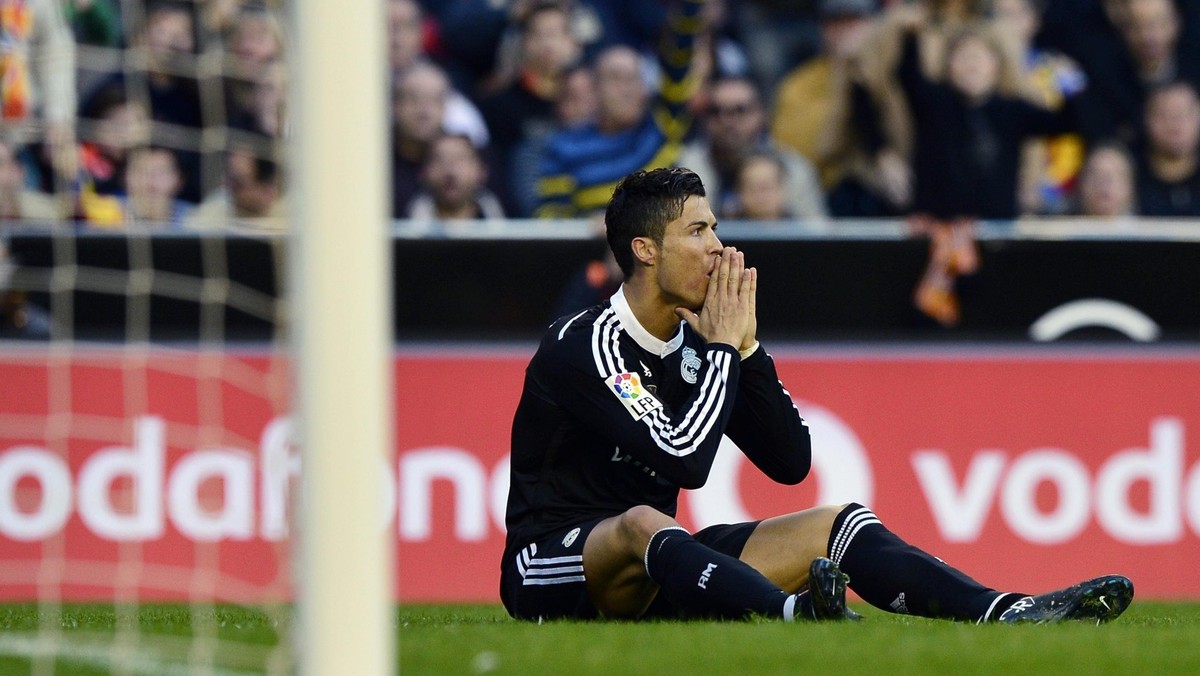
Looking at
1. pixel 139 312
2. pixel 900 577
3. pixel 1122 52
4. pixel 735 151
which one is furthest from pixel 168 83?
pixel 1122 52

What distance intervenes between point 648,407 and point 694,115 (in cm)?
523

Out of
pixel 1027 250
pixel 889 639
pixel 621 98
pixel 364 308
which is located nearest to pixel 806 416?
pixel 1027 250

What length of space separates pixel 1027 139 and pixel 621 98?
2296 millimetres

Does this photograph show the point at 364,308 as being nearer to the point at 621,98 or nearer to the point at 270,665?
the point at 270,665

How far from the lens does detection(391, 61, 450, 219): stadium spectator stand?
10.2 meters

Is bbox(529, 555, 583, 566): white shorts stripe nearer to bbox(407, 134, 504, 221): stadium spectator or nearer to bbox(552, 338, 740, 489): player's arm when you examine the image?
bbox(552, 338, 740, 489): player's arm

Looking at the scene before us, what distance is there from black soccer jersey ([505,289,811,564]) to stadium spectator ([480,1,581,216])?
4.68 m

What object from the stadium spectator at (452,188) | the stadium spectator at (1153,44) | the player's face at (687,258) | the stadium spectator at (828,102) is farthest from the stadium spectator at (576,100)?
the player's face at (687,258)

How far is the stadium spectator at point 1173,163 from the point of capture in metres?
10.3

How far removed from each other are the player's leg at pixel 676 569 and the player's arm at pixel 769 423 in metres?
0.57

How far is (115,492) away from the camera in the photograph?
886cm

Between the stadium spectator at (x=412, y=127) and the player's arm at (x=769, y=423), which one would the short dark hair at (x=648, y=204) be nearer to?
the player's arm at (x=769, y=423)

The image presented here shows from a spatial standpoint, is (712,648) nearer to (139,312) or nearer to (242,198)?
(139,312)

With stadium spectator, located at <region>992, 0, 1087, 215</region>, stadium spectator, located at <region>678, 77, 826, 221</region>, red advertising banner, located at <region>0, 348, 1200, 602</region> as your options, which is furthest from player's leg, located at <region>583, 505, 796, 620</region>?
stadium spectator, located at <region>992, 0, 1087, 215</region>
